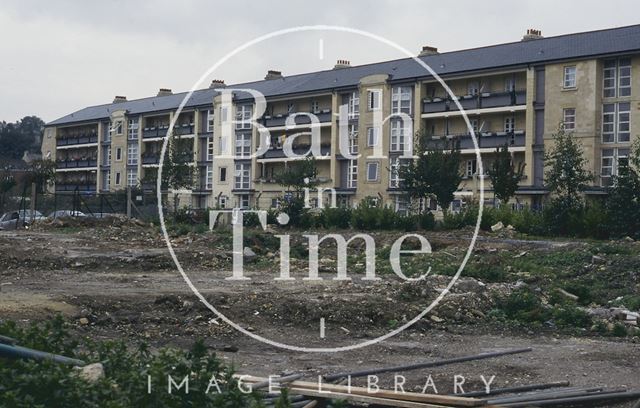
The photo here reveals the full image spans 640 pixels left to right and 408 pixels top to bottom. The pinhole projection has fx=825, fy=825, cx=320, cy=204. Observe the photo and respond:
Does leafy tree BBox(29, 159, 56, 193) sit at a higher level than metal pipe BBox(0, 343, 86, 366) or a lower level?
higher

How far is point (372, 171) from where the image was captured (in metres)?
55.5

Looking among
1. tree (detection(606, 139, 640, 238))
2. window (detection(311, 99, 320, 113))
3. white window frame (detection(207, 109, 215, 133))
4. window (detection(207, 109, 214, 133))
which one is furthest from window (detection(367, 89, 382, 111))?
tree (detection(606, 139, 640, 238))

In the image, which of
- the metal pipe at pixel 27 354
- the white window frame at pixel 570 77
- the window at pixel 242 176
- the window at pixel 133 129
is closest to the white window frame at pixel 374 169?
the window at pixel 242 176

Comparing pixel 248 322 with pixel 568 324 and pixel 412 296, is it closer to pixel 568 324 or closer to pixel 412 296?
pixel 412 296

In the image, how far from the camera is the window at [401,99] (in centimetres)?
5400

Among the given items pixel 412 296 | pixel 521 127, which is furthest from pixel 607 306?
pixel 521 127

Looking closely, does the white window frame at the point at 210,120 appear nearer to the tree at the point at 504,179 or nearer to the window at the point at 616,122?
the tree at the point at 504,179

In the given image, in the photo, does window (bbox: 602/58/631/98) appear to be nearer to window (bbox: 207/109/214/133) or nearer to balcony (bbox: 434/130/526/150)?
balcony (bbox: 434/130/526/150)

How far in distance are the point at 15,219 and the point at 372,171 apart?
74.7ft

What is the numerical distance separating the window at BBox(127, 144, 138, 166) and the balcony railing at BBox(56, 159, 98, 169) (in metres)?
7.11

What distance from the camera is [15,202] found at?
55.7 m

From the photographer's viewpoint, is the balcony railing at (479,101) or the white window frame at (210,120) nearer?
the balcony railing at (479,101)

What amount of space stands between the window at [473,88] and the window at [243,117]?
1555 centimetres

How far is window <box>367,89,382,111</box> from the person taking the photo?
54.8 m
